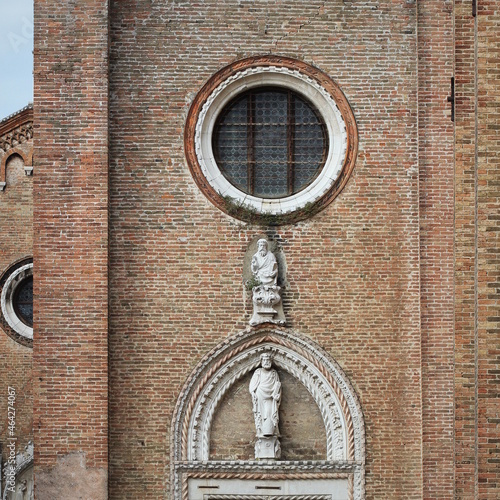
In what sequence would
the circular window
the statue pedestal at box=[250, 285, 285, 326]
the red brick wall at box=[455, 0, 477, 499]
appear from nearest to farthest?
1. the red brick wall at box=[455, 0, 477, 499]
2. the statue pedestal at box=[250, 285, 285, 326]
3. the circular window

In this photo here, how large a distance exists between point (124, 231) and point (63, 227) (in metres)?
0.84

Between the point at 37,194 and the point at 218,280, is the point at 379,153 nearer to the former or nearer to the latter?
the point at 218,280

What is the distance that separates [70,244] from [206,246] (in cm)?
183

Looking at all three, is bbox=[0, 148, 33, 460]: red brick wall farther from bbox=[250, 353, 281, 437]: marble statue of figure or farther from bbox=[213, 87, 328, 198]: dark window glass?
bbox=[250, 353, 281, 437]: marble statue of figure

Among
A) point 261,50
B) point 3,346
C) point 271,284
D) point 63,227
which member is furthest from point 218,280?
point 3,346

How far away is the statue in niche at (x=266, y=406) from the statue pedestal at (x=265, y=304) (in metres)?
0.48

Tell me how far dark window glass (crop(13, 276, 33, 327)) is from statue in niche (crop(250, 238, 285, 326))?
7762 mm

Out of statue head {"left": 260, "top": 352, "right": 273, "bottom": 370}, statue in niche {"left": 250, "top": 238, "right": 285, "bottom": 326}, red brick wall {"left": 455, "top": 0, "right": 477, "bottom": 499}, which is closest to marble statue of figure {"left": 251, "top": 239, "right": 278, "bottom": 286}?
statue in niche {"left": 250, "top": 238, "right": 285, "bottom": 326}

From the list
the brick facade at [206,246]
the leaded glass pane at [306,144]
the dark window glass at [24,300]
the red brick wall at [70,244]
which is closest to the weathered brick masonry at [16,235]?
the dark window glass at [24,300]

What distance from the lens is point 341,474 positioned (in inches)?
609

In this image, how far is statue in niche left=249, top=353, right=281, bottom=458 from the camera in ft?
50.5

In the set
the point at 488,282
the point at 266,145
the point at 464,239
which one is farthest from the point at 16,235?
the point at 488,282

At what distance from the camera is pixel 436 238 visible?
15.6 meters

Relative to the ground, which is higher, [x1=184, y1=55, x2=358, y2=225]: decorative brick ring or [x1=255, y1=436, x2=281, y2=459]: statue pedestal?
[x1=184, y1=55, x2=358, y2=225]: decorative brick ring
